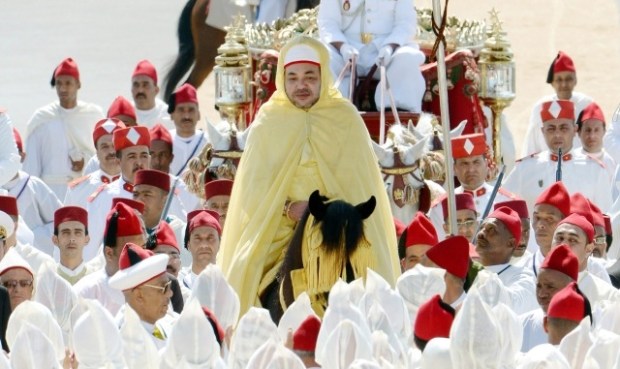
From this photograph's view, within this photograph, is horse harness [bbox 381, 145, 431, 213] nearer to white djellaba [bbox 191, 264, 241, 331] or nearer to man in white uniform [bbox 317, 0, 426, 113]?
man in white uniform [bbox 317, 0, 426, 113]

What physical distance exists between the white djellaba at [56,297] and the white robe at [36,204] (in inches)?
219

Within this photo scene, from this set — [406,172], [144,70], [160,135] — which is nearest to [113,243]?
[406,172]

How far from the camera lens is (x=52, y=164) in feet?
54.2

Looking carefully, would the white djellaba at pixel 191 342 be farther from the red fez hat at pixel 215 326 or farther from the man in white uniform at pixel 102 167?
the man in white uniform at pixel 102 167

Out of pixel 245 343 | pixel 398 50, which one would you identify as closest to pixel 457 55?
pixel 398 50

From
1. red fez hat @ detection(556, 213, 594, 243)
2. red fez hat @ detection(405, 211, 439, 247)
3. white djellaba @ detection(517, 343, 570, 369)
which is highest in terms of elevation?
white djellaba @ detection(517, 343, 570, 369)

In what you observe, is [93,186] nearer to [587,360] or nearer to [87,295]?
[87,295]

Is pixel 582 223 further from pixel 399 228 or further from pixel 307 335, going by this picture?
pixel 307 335

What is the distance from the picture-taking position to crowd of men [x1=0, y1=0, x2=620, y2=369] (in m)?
7.76

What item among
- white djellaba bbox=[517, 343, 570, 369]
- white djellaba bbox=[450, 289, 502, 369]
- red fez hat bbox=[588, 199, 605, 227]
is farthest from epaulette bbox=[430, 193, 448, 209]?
white djellaba bbox=[450, 289, 502, 369]

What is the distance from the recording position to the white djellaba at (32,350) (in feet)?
24.8

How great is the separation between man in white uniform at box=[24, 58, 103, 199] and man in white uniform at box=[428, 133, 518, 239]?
10.6 ft

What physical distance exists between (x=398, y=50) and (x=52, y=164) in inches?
116

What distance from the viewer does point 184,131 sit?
51.7 feet
